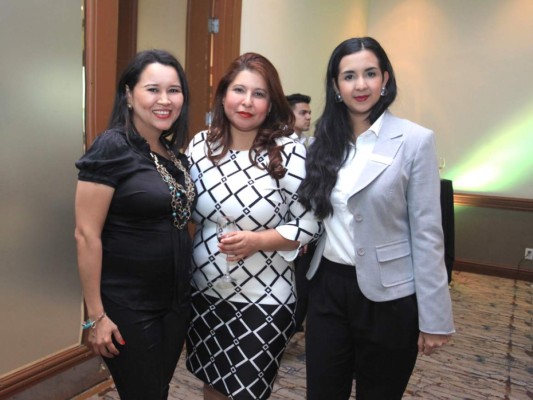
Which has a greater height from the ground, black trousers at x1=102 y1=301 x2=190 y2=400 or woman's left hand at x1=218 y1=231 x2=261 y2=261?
woman's left hand at x1=218 y1=231 x2=261 y2=261

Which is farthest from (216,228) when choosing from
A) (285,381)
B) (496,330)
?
(496,330)

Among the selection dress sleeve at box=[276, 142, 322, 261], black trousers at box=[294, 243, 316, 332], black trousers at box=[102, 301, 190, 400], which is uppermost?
dress sleeve at box=[276, 142, 322, 261]

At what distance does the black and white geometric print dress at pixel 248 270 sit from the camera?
150 centimetres

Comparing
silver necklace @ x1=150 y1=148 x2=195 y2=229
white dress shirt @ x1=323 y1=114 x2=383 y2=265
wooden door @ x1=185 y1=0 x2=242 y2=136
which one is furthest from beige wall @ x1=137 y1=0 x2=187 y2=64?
white dress shirt @ x1=323 y1=114 x2=383 y2=265

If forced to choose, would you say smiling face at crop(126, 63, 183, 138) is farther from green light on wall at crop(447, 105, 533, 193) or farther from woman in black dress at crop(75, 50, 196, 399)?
green light on wall at crop(447, 105, 533, 193)

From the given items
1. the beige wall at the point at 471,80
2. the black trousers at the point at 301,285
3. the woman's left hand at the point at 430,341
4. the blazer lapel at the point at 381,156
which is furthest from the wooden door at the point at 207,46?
the beige wall at the point at 471,80

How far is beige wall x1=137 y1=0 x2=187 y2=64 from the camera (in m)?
A: 3.08

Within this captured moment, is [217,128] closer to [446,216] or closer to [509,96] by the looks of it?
[446,216]

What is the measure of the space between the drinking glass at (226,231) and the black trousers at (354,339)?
0.28 m

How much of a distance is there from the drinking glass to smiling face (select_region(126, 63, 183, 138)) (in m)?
0.35

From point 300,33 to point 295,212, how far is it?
3036 mm

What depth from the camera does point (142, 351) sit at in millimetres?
1332

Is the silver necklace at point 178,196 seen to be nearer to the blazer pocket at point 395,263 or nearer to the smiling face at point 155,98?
the smiling face at point 155,98

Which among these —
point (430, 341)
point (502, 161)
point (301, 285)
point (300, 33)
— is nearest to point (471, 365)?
point (301, 285)
